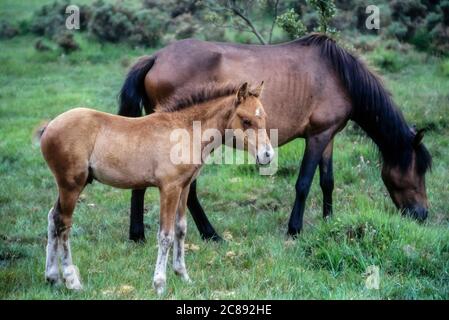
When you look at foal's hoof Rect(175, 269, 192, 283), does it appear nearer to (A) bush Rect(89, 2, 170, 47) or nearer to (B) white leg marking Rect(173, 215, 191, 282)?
(B) white leg marking Rect(173, 215, 191, 282)

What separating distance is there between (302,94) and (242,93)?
2194 millimetres

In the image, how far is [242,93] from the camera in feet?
18.5

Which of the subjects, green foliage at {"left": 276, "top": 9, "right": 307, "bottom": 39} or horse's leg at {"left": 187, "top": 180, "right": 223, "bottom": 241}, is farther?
green foliage at {"left": 276, "top": 9, "right": 307, "bottom": 39}

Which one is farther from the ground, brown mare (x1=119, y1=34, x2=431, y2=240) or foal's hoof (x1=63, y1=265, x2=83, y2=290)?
brown mare (x1=119, y1=34, x2=431, y2=240)

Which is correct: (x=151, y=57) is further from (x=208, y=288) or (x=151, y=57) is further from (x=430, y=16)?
(x=430, y=16)

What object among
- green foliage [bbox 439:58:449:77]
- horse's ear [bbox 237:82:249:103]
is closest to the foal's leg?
horse's ear [bbox 237:82:249:103]

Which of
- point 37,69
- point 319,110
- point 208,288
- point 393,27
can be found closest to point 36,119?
point 37,69

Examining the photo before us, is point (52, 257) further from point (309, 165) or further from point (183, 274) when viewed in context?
point (309, 165)

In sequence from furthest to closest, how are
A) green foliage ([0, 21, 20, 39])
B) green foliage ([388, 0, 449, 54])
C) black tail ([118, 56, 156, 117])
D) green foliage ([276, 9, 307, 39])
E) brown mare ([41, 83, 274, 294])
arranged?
1. green foliage ([0, 21, 20, 39])
2. green foliage ([388, 0, 449, 54])
3. green foliage ([276, 9, 307, 39])
4. black tail ([118, 56, 156, 117])
5. brown mare ([41, 83, 274, 294])

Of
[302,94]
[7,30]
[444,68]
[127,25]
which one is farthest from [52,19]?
[302,94]

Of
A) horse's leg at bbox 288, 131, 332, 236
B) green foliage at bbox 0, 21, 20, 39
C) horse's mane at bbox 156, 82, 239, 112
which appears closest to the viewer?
horse's mane at bbox 156, 82, 239, 112

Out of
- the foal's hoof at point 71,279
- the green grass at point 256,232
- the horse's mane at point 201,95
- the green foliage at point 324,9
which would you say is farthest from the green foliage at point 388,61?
the foal's hoof at point 71,279

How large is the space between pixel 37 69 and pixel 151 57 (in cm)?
1070

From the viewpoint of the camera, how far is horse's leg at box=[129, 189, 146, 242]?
732cm
